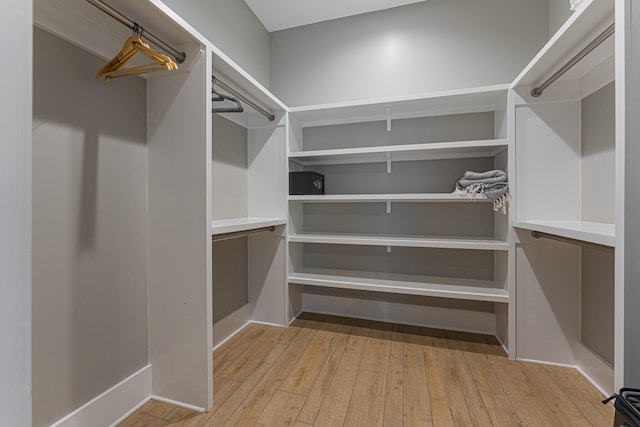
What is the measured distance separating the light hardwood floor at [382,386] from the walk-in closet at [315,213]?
0.05 ft

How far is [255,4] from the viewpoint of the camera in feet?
8.14

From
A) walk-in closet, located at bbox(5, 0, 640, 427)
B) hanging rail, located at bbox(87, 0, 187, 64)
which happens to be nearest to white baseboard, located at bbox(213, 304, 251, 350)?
walk-in closet, located at bbox(5, 0, 640, 427)

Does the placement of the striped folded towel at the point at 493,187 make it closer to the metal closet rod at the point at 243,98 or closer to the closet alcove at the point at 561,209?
the closet alcove at the point at 561,209

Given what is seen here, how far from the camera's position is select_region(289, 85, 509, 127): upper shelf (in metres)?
1.99

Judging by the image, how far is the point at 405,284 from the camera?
2166mm

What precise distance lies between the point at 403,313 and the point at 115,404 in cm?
202

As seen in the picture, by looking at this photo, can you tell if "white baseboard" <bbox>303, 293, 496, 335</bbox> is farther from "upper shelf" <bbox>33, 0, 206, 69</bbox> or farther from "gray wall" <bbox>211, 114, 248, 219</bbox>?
"upper shelf" <bbox>33, 0, 206, 69</bbox>

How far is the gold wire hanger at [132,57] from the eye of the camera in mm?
1141

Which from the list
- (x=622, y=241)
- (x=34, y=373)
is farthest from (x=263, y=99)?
(x=622, y=241)

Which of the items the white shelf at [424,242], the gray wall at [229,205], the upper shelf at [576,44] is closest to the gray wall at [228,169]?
the gray wall at [229,205]

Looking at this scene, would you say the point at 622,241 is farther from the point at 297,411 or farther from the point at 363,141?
the point at 363,141

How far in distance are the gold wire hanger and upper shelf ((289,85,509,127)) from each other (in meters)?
1.25

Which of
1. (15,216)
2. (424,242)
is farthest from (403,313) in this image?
(15,216)

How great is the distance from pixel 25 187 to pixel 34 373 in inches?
35.5
